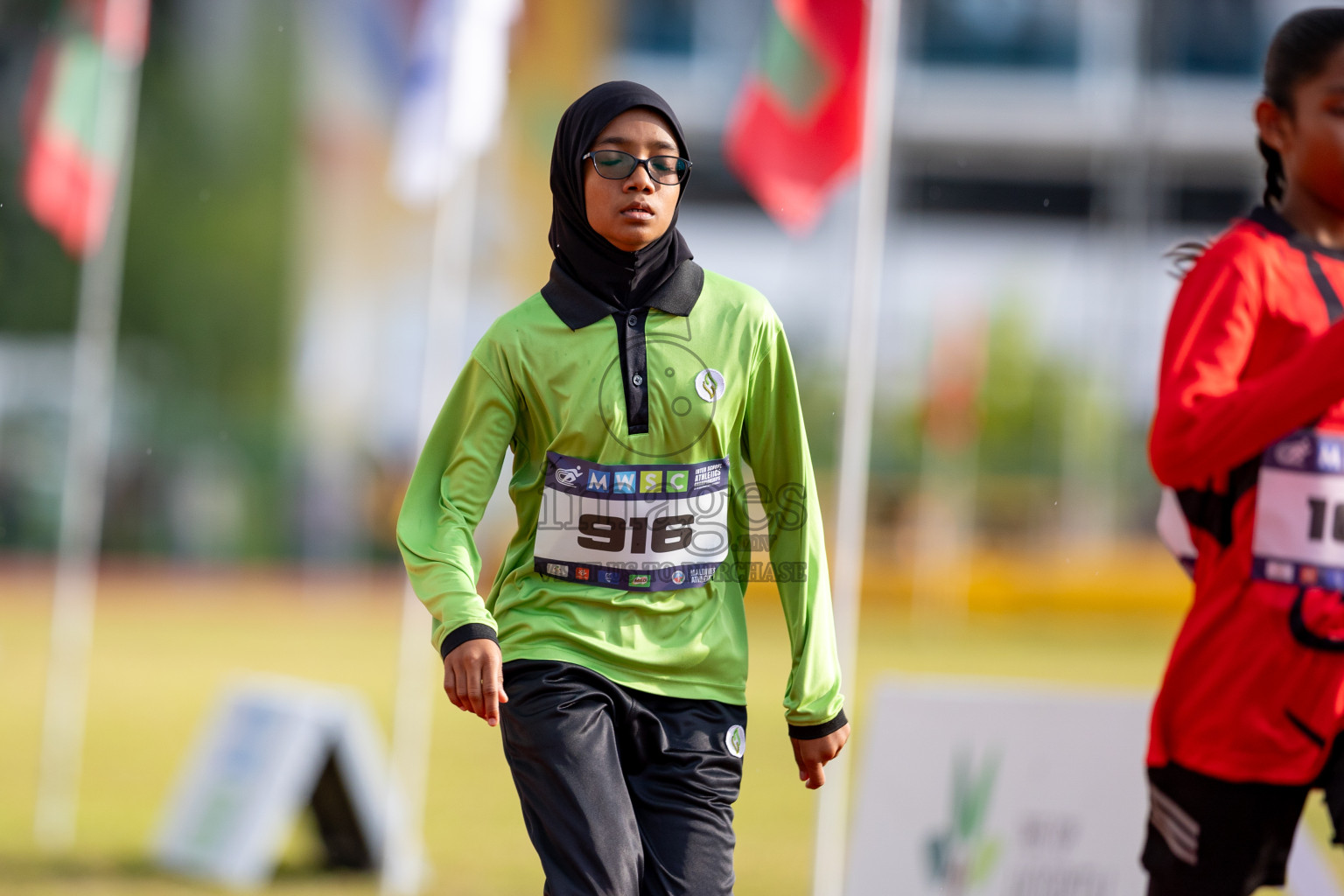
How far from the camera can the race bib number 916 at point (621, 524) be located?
277 centimetres

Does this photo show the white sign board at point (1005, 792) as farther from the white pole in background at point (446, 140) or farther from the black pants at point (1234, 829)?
the white pole in background at point (446, 140)

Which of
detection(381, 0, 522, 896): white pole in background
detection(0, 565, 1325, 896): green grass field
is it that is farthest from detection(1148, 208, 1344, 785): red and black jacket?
detection(381, 0, 522, 896): white pole in background

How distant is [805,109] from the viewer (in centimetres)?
532

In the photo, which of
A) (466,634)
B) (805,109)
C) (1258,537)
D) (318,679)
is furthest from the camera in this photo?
(318,679)

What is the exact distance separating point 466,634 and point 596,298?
64 centimetres

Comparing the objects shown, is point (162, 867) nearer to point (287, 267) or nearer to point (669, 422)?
point (669, 422)

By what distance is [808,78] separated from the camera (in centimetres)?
529

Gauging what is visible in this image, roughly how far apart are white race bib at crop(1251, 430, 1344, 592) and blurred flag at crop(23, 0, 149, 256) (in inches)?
250

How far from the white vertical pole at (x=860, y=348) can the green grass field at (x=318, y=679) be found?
1.26 ft

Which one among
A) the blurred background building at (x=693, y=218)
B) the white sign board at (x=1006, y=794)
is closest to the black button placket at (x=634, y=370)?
the white sign board at (x=1006, y=794)

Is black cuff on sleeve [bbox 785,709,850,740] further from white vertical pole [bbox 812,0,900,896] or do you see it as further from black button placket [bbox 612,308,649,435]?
white vertical pole [bbox 812,0,900,896]

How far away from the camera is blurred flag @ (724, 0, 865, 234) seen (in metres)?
5.17

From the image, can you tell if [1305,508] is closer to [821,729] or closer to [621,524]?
[821,729]

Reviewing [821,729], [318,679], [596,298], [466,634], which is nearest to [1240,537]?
[821,729]
